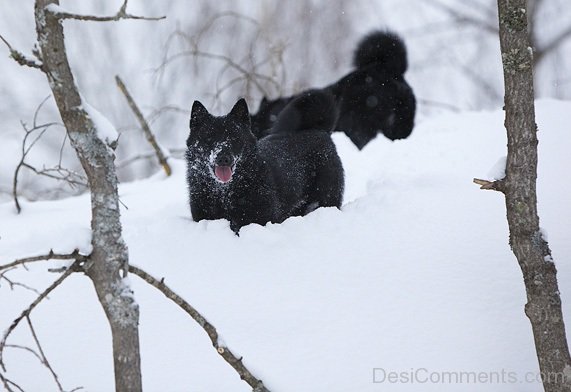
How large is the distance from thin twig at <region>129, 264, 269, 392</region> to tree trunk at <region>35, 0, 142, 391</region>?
7 cm

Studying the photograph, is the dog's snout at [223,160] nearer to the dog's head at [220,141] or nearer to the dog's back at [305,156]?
the dog's head at [220,141]

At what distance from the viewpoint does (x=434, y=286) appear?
303 centimetres

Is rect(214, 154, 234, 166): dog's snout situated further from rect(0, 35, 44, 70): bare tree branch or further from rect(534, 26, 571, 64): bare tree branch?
rect(534, 26, 571, 64): bare tree branch

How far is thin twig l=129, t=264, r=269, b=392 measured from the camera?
2.12 metres

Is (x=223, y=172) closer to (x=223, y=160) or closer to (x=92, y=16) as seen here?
(x=223, y=160)

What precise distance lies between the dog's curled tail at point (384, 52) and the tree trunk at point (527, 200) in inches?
194

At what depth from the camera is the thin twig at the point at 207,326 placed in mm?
2117

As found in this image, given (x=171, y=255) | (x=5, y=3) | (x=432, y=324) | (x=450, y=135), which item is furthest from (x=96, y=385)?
(x=5, y=3)

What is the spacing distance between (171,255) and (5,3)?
14.7 meters

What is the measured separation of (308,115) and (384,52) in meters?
2.43

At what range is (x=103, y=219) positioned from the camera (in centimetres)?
208

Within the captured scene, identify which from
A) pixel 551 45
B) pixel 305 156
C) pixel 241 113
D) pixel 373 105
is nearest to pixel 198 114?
pixel 241 113

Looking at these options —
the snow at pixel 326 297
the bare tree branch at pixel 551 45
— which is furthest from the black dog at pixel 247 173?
the bare tree branch at pixel 551 45

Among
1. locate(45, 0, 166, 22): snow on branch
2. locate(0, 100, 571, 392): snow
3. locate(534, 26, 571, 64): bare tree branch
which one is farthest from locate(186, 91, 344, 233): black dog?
locate(534, 26, 571, 64): bare tree branch
